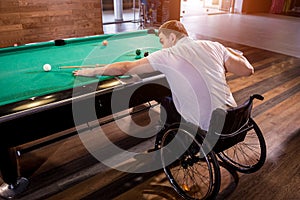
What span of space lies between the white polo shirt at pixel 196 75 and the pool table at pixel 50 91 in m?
0.30

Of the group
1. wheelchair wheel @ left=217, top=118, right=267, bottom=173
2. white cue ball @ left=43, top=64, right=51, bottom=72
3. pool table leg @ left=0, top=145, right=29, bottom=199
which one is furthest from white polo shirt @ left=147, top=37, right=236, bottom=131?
pool table leg @ left=0, top=145, right=29, bottom=199

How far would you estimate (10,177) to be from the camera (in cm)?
181

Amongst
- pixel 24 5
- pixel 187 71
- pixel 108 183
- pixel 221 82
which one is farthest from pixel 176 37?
pixel 24 5

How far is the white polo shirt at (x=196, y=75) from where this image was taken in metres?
1.63

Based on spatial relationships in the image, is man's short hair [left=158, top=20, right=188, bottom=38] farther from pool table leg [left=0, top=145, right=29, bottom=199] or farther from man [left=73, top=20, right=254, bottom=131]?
pool table leg [left=0, top=145, right=29, bottom=199]

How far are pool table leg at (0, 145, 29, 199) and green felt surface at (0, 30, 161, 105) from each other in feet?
1.28

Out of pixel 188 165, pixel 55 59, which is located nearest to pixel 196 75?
pixel 188 165

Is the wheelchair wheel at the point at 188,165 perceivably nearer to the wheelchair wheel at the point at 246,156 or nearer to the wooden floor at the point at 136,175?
the wooden floor at the point at 136,175

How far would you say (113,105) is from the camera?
6.18ft

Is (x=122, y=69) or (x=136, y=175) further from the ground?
(x=122, y=69)

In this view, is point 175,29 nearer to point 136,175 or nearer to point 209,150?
point 209,150

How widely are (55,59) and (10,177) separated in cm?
97

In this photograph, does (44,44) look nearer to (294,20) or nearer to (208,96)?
(208,96)

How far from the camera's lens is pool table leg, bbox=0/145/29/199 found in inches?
66.7
